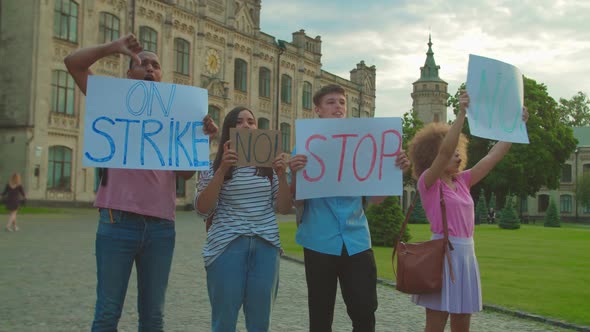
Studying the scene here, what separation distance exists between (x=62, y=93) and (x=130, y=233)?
3173cm

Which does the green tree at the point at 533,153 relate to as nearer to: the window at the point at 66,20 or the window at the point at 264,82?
the window at the point at 264,82

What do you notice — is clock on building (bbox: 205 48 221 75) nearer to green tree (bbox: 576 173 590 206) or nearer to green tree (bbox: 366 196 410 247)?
green tree (bbox: 366 196 410 247)

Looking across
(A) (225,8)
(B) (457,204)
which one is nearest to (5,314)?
(B) (457,204)

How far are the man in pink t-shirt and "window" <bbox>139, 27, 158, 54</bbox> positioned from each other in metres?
35.2

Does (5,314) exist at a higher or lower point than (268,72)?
lower

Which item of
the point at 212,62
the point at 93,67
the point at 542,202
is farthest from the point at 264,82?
the point at 542,202

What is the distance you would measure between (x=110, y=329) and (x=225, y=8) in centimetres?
4407

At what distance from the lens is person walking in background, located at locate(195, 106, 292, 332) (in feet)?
13.9

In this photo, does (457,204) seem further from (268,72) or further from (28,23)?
(268,72)

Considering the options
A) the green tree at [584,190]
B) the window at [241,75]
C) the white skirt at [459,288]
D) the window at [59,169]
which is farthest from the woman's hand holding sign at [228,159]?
the green tree at [584,190]

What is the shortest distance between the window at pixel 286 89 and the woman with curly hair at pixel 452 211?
4734 cm

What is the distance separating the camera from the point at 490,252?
16.4 meters

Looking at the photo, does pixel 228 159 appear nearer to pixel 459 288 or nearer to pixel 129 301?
pixel 459 288

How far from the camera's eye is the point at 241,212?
4.35 metres
